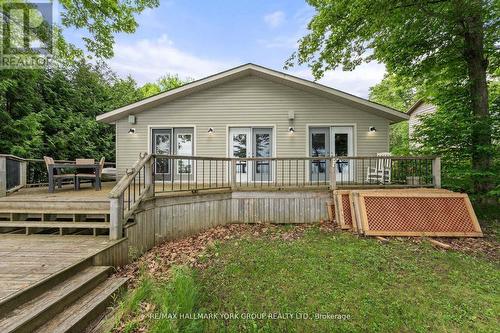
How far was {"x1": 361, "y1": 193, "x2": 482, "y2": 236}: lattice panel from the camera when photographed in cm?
505

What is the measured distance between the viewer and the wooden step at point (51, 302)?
205cm

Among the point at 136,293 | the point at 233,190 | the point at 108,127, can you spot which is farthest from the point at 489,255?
the point at 108,127

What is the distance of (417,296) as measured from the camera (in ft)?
9.71

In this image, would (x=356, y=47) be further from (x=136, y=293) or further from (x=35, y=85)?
(x=35, y=85)

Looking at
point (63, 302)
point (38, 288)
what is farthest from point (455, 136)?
point (38, 288)

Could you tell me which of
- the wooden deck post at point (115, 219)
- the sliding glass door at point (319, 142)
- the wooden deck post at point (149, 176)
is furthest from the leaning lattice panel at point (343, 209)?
the wooden deck post at point (115, 219)

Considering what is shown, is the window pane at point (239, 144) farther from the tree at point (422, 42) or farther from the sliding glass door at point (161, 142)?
the tree at point (422, 42)

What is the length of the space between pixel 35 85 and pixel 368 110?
1375cm

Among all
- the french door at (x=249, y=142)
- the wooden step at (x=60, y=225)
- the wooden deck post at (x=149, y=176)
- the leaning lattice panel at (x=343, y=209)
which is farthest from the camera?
the french door at (x=249, y=142)

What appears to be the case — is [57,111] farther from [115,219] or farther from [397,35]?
[397,35]

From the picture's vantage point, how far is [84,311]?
2441 millimetres

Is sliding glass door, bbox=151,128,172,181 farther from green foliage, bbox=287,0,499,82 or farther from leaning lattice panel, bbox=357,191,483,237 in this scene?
leaning lattice panel, bbox=357,191,483,237

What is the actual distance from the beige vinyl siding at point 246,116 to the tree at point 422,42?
1.72 metres

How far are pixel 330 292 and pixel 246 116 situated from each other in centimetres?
682
